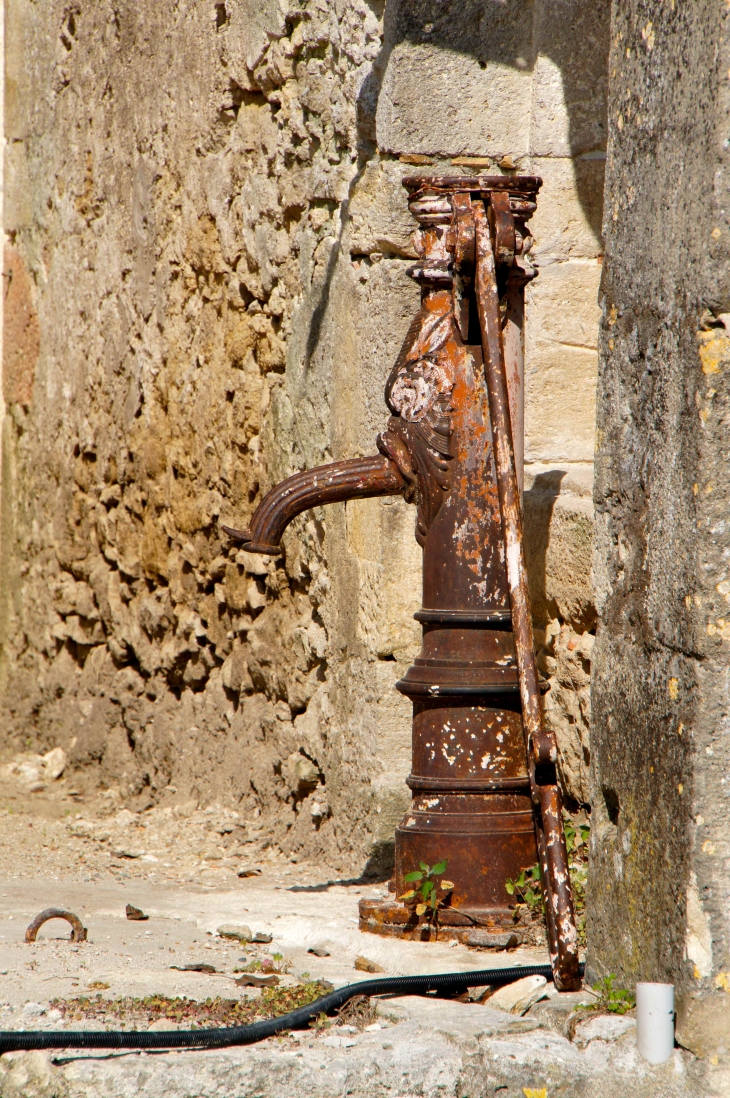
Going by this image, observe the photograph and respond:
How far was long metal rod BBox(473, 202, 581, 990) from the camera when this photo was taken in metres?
2.52

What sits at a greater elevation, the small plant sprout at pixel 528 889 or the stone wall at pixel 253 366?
the stone wall at pixel 253 366

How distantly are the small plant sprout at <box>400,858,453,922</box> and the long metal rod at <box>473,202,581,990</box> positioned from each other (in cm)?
41

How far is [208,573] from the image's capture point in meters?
4.93

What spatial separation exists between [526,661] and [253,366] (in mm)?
2106

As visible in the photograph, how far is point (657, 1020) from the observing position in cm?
213

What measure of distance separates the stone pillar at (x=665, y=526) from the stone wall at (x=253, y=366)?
45.2 inches

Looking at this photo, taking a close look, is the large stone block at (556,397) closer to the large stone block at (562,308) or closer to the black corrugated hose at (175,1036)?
the large stone block at (562,308)

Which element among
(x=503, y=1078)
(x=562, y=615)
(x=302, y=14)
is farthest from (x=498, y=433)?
(x=302, y=14)

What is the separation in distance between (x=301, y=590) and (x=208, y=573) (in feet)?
2.10

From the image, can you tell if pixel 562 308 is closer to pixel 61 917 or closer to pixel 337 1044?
pixel 61 917

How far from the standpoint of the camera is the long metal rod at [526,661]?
99.3 inches

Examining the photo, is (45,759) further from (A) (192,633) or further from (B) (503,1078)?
(B) (503,1078)

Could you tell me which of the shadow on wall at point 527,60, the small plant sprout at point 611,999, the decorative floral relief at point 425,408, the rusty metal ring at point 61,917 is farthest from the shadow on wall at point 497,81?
the small plant sprout at point 611,999

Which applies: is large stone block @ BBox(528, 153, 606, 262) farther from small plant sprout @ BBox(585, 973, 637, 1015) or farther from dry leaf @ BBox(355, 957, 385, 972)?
small plant sprout @ BBox(585, 973, 637, 1015)
